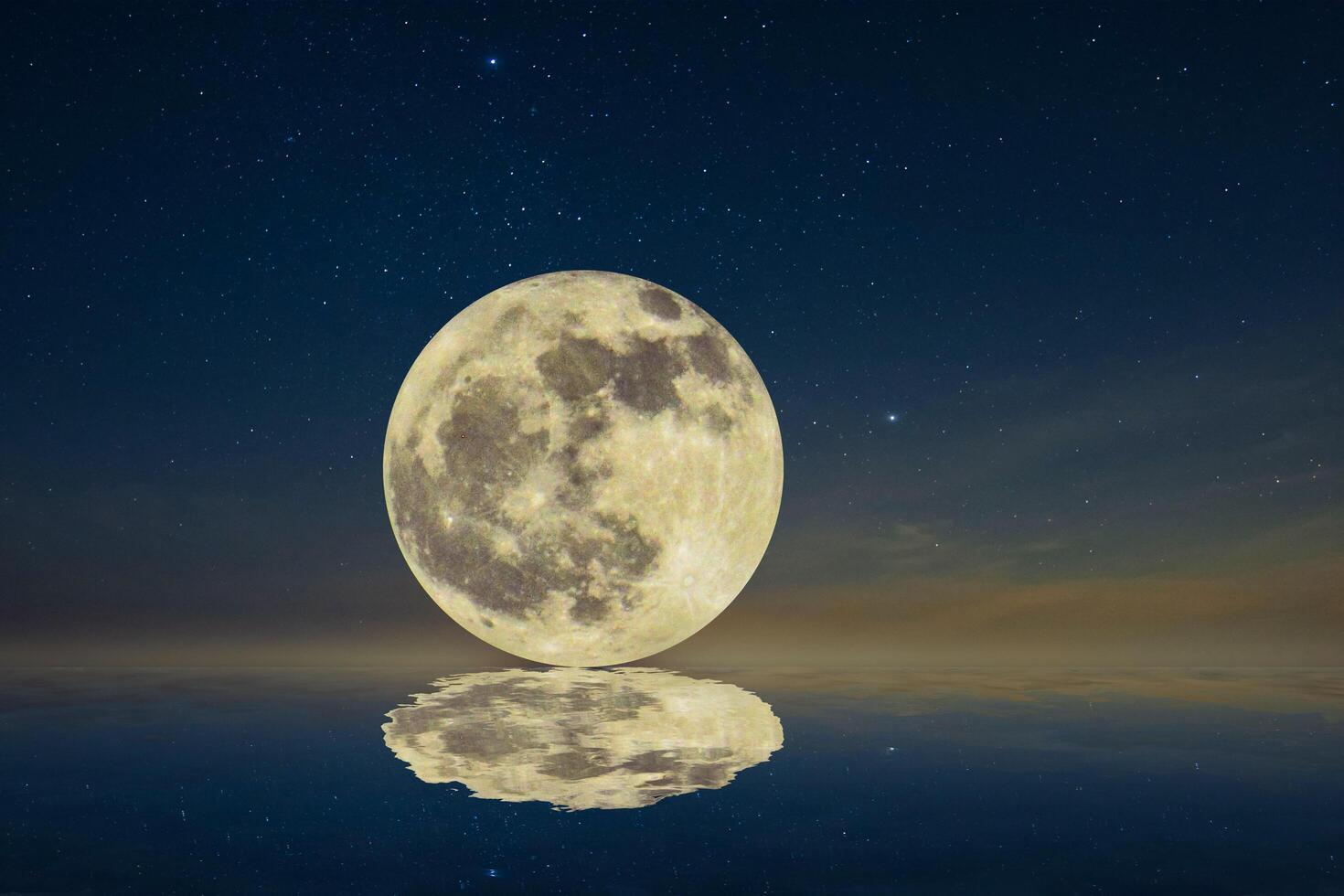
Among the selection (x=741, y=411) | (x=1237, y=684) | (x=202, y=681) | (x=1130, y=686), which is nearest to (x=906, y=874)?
(x=741, y=411)

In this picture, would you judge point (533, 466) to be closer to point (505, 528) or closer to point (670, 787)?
→ point (505, 528)

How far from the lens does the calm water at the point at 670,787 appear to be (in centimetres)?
1077

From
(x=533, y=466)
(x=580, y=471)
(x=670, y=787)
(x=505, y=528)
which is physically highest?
(x=533, y=466)

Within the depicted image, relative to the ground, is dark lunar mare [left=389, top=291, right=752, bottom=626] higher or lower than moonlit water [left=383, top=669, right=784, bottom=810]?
higher

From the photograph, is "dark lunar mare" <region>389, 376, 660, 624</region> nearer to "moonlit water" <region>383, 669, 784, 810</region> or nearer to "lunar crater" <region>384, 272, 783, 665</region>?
"lunar crater" <region>384, 272, 783, 665</region>

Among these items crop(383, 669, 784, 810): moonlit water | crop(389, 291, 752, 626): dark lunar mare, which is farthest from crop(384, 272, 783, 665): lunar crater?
crop(383, 669, 784, 810): moonlit water

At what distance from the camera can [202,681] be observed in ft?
147

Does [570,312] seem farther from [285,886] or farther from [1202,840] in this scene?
[1202,840]

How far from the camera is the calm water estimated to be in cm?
1077

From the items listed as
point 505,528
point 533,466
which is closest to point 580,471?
point 533,466

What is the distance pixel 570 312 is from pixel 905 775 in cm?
1180

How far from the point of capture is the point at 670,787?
42.5 ft

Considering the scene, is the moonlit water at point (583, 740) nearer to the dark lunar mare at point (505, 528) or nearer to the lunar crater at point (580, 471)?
the lunar crater at point (580, 471)

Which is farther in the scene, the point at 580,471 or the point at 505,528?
the point at 505,528
